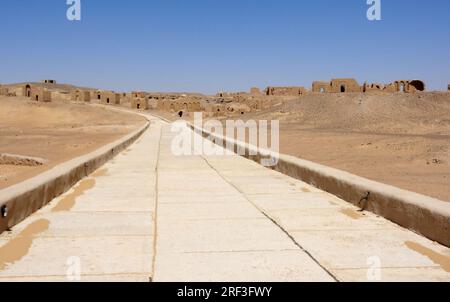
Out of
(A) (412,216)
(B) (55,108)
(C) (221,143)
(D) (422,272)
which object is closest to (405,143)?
(C) (221,143)

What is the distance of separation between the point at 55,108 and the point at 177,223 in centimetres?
6105

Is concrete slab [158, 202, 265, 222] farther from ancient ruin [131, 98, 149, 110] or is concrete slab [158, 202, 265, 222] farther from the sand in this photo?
ancient ruin [131, 98, 149, 110]

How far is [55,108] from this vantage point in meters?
63.5

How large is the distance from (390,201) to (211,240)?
2.19 meters

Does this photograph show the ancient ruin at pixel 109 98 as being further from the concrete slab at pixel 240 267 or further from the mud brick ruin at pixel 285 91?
the concrete slab at pixel 240 267

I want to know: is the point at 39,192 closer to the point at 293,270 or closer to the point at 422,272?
the point at 293,270

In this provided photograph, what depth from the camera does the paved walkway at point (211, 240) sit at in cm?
409

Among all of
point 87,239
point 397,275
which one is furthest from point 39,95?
point 397,275

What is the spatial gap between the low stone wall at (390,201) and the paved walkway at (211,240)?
130 mm

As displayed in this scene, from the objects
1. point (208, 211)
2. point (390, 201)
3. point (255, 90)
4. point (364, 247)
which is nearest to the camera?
point (364, 247)

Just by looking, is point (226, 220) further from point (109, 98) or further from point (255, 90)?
point (255, 90)

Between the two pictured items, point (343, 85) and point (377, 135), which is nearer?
point (377, 135)

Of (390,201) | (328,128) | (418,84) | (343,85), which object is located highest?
(418,84)

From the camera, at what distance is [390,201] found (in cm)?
603
